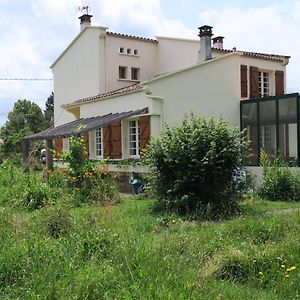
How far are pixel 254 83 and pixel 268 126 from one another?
233 cm

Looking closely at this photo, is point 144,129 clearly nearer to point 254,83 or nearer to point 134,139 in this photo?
point 134,139

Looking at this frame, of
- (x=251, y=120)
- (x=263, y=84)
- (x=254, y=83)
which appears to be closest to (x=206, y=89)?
(x=251, y=120)

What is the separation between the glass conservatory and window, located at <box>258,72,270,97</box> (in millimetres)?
1747

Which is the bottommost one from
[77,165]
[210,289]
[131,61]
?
[210,289]

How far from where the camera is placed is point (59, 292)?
5.05 metres

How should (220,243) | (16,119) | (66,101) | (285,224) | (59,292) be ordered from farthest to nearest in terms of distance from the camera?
(16,119), (66,101), (285,224), (220,243), (59,292)

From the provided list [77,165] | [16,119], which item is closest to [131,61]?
[77,165]

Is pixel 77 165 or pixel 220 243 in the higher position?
pixel 77 165

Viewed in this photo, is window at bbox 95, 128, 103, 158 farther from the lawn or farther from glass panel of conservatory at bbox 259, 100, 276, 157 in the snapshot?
the lawn

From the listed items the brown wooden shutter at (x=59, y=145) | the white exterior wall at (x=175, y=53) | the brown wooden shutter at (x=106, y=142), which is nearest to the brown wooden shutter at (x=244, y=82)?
the brown wooden shutter at (x=106, y=142)

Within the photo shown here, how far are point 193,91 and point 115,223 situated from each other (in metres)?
Result: 12.8

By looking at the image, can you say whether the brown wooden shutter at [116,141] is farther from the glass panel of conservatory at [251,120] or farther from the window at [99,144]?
the glass panel of conservatory at [251,120]

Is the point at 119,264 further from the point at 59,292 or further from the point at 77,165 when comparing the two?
the point at 77,165

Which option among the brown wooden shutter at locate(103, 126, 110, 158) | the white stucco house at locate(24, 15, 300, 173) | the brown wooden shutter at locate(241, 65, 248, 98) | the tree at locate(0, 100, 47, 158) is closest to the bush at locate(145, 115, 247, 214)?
the white stucco house at locate(24, 15, 300, 173)
